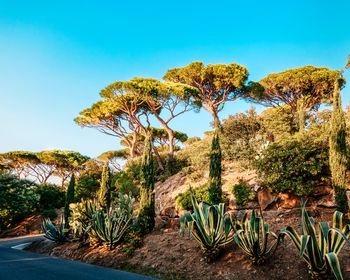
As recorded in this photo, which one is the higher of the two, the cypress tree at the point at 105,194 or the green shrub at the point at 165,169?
the green shrub at the point at 165,169

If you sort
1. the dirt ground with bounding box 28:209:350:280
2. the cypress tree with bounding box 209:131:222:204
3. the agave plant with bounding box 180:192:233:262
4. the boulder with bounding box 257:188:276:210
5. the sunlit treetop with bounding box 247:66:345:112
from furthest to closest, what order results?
the sunlit treetop with bounding box 247:66:345:112 < the boulder with bounding box 257:188:276:210 < the cypress tree with bounding box 209:131:222:204 < the agave plant with bounding box 180:192:233:262 < the dirt ground with bounding box 28:209:350:280

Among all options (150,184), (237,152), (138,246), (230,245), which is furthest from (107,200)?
(237,152)

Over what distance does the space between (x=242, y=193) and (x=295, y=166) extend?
2.69 metres

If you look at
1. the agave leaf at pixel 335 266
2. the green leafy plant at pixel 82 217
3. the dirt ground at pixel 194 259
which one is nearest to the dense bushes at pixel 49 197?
the green leafy plant at pixel 82 217

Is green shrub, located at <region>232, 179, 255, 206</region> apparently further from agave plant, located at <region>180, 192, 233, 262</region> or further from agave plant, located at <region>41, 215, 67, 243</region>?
agave plant, located at <region>41, 215, 67, 243</region>

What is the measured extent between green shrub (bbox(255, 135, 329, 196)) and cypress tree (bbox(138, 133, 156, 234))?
15.5ft

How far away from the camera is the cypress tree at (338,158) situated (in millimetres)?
Answer: 8742

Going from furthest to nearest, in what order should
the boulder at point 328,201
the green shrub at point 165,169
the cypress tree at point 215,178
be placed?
the green shrub at point 165,169, the cypress tree at point 215,178, the boulder at point 328,201

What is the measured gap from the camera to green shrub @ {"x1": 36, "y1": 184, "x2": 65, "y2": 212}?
28.8m

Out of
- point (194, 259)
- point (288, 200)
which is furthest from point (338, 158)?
point (194, 259)

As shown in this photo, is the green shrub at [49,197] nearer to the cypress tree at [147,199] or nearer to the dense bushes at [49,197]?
the dense bushes at [49,197]

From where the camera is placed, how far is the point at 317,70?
26.1m

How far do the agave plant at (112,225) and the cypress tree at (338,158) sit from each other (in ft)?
23.5

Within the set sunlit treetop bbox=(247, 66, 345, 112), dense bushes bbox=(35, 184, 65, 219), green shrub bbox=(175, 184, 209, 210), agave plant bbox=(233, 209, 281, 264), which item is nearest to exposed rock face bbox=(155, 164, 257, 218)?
green shrub bbox=(175, 184, 209, 210)
